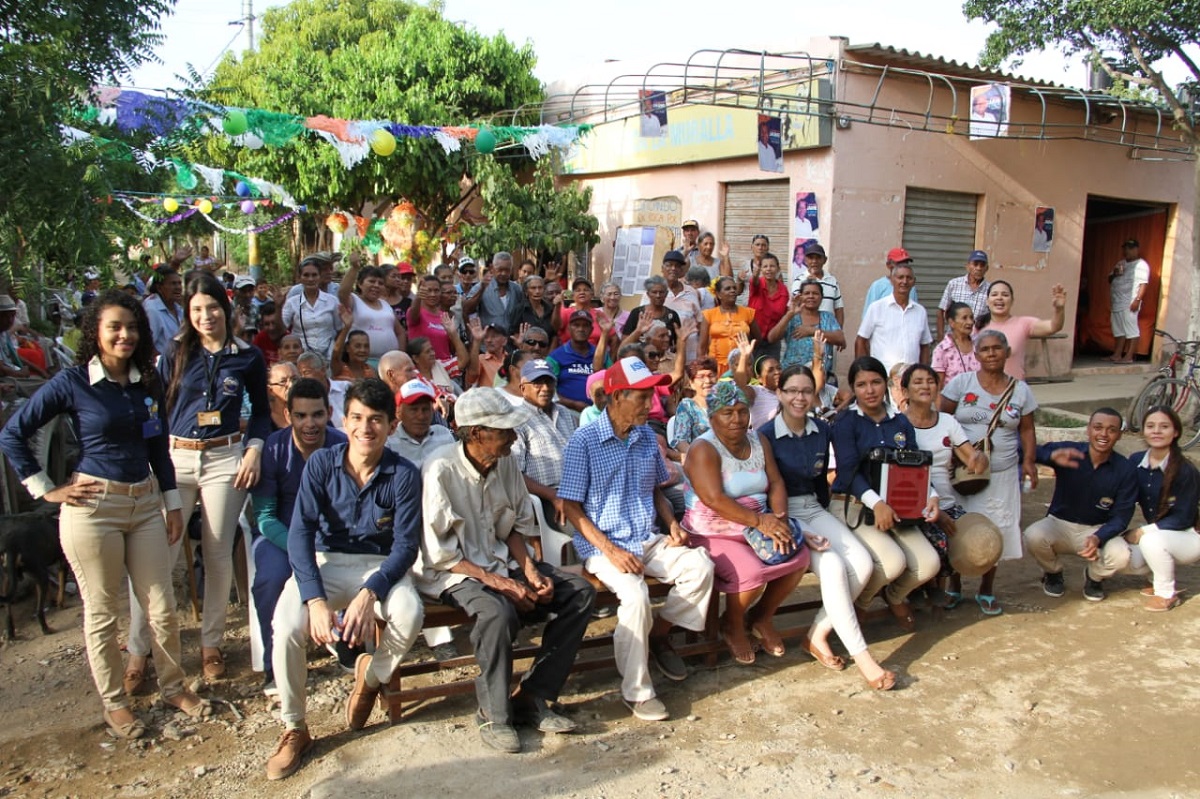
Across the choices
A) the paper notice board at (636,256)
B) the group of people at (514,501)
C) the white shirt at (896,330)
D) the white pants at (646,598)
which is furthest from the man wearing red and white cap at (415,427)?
the paper notice board at (636,256)

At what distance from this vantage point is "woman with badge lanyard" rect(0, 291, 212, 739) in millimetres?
3631

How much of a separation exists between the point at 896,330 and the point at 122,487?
5.63 metres

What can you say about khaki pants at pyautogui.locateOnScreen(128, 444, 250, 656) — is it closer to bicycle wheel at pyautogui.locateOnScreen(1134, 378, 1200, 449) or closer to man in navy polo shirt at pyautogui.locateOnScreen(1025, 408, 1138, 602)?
man in navy polo shirt at pyautogui.locateOnScreen(1025, 408, 1138, 602)

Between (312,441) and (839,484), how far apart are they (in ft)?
8.73

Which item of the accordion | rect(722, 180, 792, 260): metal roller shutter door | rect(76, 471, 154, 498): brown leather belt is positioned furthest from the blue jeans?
rect(722, 180, 792, 260): metal roller shutter door

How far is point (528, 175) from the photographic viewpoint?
16.0 m

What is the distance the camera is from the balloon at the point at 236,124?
941 centimetres

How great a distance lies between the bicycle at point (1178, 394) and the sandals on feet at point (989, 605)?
5112 millimetres

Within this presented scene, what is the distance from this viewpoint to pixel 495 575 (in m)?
3.78

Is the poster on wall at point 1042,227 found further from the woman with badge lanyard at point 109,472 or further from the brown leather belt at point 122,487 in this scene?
the brown leather belt at point 122,487

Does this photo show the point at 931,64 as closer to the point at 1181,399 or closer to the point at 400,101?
the point at 1181,399

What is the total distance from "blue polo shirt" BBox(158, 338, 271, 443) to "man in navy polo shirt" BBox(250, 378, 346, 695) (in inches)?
9.4

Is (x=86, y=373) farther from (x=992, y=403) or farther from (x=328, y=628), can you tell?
(x=992, y=403)

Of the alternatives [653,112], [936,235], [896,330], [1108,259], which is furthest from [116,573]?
[1108,259]
